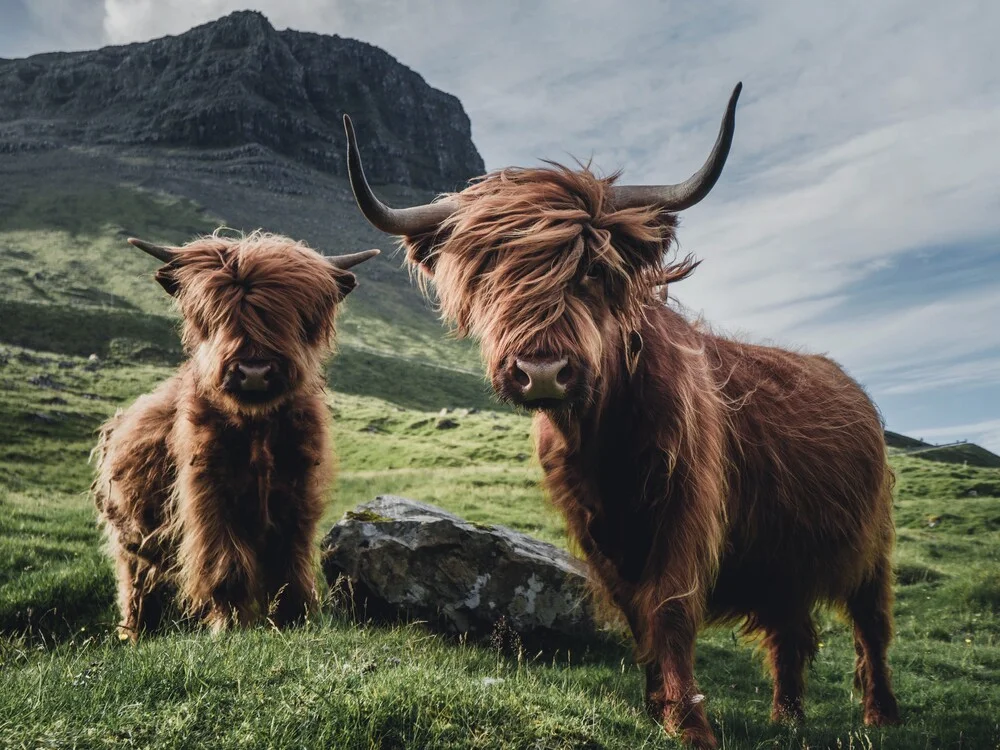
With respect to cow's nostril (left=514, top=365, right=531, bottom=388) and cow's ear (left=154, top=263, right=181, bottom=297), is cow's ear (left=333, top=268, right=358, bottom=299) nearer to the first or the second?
cow's ear (left=154, top=263, right=181, bottom=297)

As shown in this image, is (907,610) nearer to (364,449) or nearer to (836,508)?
(836,508)

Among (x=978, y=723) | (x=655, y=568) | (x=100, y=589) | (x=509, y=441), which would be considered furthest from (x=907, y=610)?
(x=509, y=441)

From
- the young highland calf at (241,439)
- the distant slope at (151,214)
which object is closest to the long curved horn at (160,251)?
the young highland calf at (241,439)

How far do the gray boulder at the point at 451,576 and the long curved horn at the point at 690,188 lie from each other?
4.11m

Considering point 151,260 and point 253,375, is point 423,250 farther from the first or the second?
point 151,260

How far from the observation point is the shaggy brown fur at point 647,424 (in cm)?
336

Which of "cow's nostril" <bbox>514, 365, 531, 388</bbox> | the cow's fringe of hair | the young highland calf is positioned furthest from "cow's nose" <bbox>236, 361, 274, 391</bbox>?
"cow's nostril" <bbox>514, 365, 531, 388</bbox>

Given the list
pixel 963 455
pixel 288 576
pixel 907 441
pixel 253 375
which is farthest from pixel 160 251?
pixel 907 441

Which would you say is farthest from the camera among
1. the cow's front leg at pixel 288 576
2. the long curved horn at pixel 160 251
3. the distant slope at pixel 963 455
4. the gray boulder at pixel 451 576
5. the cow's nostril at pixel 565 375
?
the distant slope at pixel 963 455

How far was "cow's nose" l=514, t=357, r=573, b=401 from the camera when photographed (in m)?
2.91

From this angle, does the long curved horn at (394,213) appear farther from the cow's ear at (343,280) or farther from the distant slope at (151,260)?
the distant slope at (151,260)

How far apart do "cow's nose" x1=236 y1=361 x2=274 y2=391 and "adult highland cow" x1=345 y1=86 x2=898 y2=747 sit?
1.35 metres

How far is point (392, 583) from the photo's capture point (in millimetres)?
6676

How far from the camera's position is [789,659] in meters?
5.50
